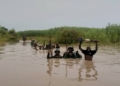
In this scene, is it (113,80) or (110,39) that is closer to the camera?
(113,80)

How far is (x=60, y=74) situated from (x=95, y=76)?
1935 millimetres

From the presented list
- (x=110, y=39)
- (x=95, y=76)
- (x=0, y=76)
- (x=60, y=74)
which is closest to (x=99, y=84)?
(x=95, y=76)

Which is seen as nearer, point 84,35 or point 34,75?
point 34,75

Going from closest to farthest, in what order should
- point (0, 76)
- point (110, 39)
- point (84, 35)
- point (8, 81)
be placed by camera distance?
point (8, 81) < point (0, 76) < point (110, 39) < point (84, 35)

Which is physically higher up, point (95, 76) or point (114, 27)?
point (114, 27)

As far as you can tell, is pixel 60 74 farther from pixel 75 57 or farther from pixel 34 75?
pixel 75 57

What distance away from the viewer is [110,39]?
131ft

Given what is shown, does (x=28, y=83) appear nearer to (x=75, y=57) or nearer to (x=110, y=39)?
(x=75, y=57)

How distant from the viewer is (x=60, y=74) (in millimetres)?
13625

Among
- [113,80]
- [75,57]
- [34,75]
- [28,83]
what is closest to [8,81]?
[28,83]

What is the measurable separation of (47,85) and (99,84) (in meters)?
2.37

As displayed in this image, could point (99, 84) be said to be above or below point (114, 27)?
below

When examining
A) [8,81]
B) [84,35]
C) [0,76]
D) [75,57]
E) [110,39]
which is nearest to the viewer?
[8,81]

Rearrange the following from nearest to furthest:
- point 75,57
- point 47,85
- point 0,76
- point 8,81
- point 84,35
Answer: point 47,85 → point 8,81 → point 0,76 → point 75,57 → point 84,35
